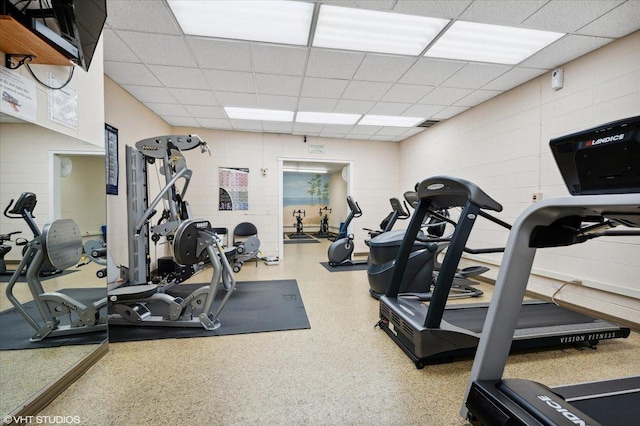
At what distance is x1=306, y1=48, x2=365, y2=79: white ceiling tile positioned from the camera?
293 cm

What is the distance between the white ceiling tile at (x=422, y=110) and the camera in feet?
14.5

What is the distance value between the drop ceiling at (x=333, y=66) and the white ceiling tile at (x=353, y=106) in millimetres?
17

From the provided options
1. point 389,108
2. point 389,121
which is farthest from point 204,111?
point 389,121

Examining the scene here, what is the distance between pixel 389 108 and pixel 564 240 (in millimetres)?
3975

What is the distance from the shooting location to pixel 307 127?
18.3 feet

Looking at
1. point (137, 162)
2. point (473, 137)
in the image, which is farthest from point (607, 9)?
point (137, 162)

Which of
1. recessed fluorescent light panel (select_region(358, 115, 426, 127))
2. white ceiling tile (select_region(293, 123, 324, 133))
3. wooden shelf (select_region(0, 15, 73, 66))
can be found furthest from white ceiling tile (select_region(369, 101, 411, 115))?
wooden shelf (select_region(0, 15, 73, 66))

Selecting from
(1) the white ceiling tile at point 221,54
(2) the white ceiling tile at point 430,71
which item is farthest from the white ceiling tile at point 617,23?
(1) the white ceiling tile at point 221,54

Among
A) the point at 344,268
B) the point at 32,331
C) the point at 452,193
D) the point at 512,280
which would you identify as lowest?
the point at 344,268

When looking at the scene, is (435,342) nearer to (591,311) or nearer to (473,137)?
(591,311)

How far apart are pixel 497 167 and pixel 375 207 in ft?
9.97

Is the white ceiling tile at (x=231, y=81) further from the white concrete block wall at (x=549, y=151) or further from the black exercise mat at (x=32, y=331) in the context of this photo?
the white concrete block wall at (x=549, y=151)

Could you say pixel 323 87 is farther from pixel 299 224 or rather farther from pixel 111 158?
pixel 299 224

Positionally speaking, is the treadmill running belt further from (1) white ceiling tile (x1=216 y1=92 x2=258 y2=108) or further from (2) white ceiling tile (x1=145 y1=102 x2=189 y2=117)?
(2) white ceiling tile (x1=145 y1=102 x2=189 y2=117)
